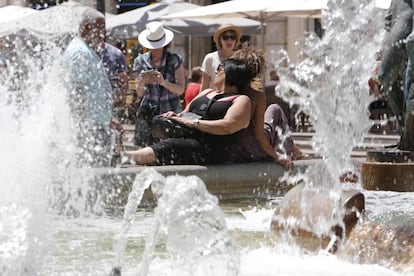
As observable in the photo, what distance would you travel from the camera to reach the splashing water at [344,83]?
6992mm

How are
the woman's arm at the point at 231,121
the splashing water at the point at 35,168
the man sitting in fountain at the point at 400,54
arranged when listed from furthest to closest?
the man sitting in fountain at the point at 400,54
the woman's arm at the point at 231,121
the splashing water at the point at 35,168

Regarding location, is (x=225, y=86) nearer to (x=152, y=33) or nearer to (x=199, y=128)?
(x=199, y=128)

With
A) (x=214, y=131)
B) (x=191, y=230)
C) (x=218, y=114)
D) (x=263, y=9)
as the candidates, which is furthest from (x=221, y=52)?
(x=263, y=9)

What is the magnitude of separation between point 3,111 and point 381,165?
9.10 ft

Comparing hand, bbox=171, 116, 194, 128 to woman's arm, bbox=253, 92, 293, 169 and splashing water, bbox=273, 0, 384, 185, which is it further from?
splashing water, bbox=273, 0, 384, 185

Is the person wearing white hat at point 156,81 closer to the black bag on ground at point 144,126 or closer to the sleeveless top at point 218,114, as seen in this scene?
the black bag on ground at point 144,126

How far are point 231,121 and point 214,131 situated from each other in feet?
0.43

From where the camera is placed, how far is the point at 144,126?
29.4 ft

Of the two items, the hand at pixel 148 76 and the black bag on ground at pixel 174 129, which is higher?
the hand at pixel 148 76

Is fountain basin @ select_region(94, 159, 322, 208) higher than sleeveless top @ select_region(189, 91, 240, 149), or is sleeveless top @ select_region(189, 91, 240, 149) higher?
sleeveless top @ select_region(189, 91, 240, 149)

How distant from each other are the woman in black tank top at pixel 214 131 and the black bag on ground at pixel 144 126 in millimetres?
1171

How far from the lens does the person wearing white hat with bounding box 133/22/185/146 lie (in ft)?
29.3

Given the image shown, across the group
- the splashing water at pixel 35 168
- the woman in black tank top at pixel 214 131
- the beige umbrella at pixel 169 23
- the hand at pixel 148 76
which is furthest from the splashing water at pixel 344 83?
the beige umbrella at pixel 169 23

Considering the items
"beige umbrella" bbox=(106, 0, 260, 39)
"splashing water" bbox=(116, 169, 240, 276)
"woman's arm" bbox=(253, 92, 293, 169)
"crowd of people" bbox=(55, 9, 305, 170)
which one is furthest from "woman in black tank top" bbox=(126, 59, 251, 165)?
"beige umbrella" bbox=(106, 0, 260, 39)
